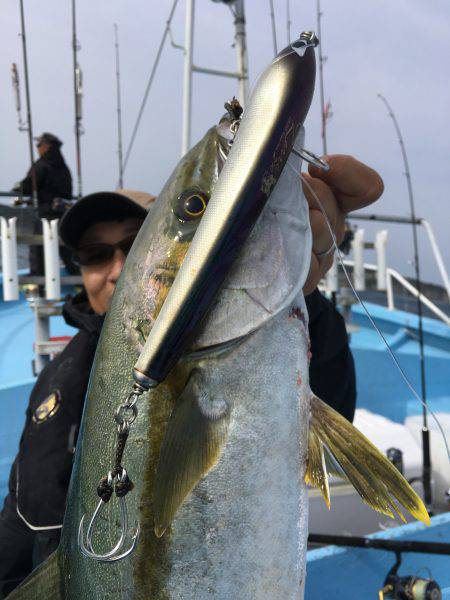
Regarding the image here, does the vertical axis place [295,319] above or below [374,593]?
above

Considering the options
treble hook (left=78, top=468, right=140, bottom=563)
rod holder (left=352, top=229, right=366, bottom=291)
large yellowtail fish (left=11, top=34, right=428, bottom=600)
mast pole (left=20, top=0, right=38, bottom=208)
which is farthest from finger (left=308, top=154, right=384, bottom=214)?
mast pole (left=20, top=0, right=38, bottom=208)

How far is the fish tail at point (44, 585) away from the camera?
3.49 ft

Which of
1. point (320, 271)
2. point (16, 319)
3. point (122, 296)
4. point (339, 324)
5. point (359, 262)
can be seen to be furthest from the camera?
point (16, 319)

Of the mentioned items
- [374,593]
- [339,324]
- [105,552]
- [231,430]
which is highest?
[339,324]

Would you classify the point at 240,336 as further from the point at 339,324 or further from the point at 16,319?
the point at 16,319

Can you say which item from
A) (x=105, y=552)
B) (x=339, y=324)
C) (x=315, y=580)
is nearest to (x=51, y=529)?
(x=105, y=552)

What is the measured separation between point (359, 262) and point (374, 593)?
3.38 meters

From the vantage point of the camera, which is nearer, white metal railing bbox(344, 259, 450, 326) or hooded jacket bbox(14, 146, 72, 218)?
white metal railing bbox(344, 259, 450, 326)

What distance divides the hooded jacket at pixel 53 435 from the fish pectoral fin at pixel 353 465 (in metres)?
1.12

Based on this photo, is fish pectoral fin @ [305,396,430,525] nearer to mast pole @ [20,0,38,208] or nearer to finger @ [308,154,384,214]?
finger @ [308,154,384,214]

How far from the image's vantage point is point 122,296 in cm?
99

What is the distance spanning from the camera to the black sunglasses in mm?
2055

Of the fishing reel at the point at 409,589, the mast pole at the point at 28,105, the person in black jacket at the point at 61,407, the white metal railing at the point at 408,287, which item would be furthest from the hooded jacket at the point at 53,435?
the mast pole at the point at 28,105

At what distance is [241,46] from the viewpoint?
198 inches
